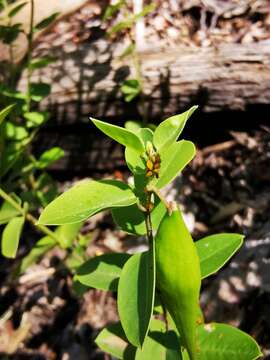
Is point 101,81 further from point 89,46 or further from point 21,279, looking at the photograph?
point 21,279

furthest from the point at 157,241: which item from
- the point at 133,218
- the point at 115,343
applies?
the point at 115,343

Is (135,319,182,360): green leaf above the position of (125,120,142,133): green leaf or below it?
below

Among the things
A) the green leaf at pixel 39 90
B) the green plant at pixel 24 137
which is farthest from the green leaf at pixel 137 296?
the green leaf at pixel 39 90

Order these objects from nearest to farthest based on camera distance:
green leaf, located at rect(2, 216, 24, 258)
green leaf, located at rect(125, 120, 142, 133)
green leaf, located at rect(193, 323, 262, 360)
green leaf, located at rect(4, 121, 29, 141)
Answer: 1. green leaf, located at rect(193, 323, 262, 360)
2. green leaf, located at rect(2, 216, 24, 258)
3. green leaf, located at rect(4, 121, 29, 141)
4. green leaf, located at rect(125, 120, 142, 133)

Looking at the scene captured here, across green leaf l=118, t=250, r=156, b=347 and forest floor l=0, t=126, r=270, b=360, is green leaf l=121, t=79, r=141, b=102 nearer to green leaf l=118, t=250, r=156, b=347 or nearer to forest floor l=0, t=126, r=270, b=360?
forest floor l=0, t=126, r=270, b=360

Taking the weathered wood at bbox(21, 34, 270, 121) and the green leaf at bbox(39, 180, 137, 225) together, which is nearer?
the green leaf at bbox(39, 180, 137, 225)

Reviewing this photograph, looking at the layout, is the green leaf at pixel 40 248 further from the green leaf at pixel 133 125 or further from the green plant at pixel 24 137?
the green leaf at pixel 133 125

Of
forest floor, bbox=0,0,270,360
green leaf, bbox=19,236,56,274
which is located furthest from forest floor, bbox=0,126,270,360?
green leaf, bbox=19,236,56,274
